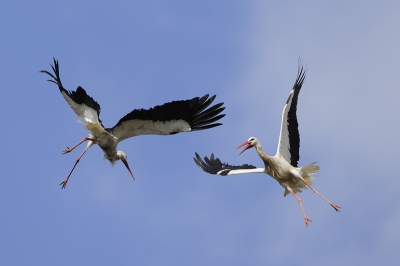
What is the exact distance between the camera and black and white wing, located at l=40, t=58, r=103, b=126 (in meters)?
18.6

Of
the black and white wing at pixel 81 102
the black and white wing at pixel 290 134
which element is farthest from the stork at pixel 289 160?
the black and white wing at pixel 81 102

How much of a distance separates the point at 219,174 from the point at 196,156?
166 cm

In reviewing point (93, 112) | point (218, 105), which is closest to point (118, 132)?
point (93, 112)

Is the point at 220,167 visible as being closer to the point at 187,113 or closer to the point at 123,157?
the point at 123,157

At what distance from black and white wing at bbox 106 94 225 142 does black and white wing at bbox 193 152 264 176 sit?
5.74 feet

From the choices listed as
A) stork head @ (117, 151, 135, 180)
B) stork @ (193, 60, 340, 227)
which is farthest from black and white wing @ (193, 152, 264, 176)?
stork head @ (117, 151, 135, 180)

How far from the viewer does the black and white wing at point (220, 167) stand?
20.0m

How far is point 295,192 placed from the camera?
19.9 meters

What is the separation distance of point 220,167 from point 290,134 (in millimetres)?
2445

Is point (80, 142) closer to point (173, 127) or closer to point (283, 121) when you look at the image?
point (173, 127)

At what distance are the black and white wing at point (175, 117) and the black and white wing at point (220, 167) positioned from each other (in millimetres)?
1750

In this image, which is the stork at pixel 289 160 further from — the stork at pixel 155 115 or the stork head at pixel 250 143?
the stork at pixel 155 115

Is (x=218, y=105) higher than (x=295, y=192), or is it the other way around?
(x=218, y=105)

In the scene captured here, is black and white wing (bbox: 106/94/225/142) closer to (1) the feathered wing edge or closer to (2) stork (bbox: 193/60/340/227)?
(1) the feathered wing edge
